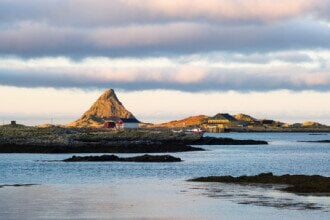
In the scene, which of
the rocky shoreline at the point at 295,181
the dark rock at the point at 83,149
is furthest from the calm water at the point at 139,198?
the dark rock at the point at 83,149

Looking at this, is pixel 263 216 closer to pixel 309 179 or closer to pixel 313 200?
pixel 313 200

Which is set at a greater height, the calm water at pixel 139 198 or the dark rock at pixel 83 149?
the dark rock at pixel 83 149

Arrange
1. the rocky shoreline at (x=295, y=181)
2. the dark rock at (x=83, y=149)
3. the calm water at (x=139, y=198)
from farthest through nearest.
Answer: the dark rock at (x=83, y=149)
the rocky shoreline at (x=295, y=181)
the calm water at (x=139, y=198)

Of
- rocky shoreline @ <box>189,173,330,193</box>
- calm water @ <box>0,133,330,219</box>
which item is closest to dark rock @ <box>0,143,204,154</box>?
calm water @ <box>0,133,330,219</box>

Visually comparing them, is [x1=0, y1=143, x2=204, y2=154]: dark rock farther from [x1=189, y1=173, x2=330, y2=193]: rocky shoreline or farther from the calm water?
[x1=189, y1=173, x2=330, y2=193]: rocky shoreline

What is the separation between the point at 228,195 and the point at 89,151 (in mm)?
54276

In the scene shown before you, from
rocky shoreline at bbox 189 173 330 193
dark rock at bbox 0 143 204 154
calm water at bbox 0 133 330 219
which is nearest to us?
calm water at bbox 0 133 330 219

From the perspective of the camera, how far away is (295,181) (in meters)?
41.1

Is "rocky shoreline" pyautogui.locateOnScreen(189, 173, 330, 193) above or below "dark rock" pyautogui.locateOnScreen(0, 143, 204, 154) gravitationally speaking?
below

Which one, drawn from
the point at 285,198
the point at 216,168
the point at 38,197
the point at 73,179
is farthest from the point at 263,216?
the point at 216,168

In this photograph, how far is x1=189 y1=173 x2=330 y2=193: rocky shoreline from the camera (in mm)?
36406

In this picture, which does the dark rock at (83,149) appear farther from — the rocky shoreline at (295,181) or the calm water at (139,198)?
the rocky shoreline at (295,181)

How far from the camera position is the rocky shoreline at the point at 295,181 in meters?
36.4

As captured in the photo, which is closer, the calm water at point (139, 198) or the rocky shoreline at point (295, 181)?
the calm water at point (139, 198)
